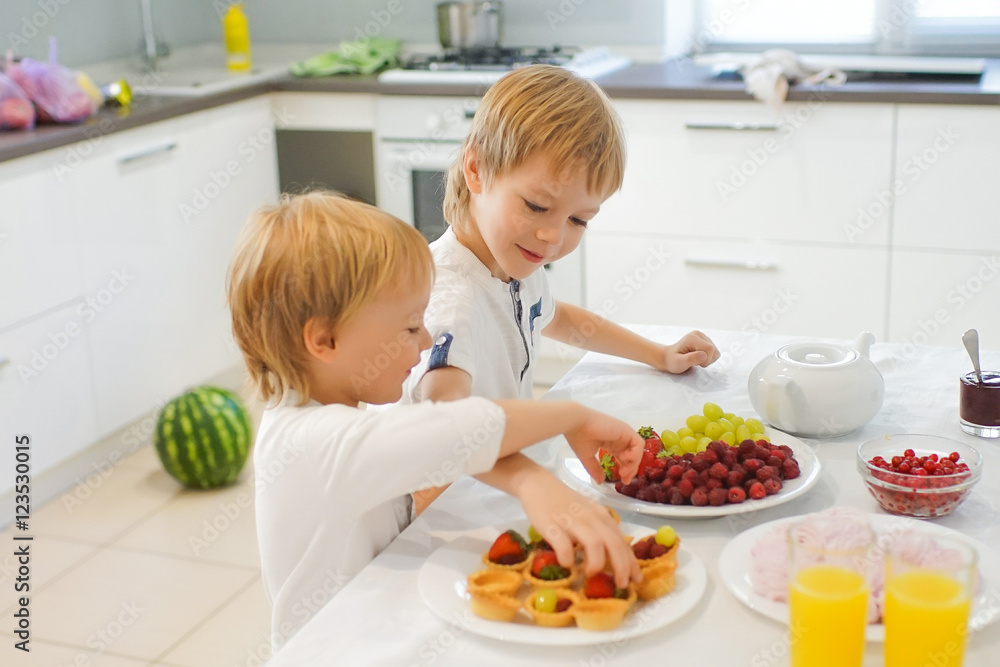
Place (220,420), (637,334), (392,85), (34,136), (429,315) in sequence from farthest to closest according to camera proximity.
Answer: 1. (392,85)
2. (220,420)
3. (34,136)
4. (637,334)
5. (429,315)

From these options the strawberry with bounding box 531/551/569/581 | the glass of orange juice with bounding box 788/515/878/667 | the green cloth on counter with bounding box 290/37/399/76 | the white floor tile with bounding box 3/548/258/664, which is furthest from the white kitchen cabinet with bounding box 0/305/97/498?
the glass of orange juice with bounding box 788/515/878/667

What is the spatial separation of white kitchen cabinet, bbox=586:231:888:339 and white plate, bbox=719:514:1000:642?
183 centimetres

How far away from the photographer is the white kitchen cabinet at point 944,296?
2646 millimetres

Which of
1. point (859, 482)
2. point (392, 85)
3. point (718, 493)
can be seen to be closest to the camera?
point (718, 493)

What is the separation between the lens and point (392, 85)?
3041mm

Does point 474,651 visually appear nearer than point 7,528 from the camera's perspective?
Yes

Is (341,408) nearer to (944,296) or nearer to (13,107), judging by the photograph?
(13,107)

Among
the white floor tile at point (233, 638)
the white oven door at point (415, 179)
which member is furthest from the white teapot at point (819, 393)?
the white oven door at point (415, 179)

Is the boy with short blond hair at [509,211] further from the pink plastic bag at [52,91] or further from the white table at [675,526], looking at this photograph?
the pink plastic bag at [52,91]

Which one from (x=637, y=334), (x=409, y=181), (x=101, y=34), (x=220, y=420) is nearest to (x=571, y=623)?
(x=637, y=334)

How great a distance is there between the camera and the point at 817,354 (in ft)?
4.26

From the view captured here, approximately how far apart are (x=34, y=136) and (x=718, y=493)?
1.98m

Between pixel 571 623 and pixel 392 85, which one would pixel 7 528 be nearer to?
pixel 392 85

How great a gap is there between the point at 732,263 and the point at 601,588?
2.08 m
